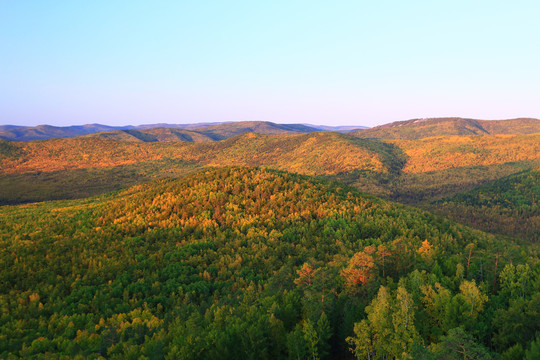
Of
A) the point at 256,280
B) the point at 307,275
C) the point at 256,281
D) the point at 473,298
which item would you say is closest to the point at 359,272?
the point at 307,275

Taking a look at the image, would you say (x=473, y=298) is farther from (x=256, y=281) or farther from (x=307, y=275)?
(x=256, y=281)

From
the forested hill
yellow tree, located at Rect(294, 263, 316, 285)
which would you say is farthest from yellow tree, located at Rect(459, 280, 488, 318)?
yellow tree, located at Rect(294, 263, 316, 285)

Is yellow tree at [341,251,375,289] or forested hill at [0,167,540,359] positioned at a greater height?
yellow tree at [341,251,375,289]

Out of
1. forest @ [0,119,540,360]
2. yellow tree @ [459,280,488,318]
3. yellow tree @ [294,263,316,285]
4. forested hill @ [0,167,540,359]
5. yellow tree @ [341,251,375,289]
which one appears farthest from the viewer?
yellow tree @ [341,251,375,289]

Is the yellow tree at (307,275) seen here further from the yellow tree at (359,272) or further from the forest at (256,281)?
the yellow tree at (359,272)

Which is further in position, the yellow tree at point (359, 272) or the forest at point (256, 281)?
the yellow tree at point (359, 272)

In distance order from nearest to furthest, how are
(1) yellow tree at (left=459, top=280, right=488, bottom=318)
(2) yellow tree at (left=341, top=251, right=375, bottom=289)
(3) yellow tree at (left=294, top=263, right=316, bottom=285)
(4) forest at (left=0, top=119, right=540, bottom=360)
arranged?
(4) forest at (left=0, top=119, right=540, bottom=360), (1) yellow tree at (left=459, top=280, right=488, bottom=318), (3) yellow tree at (left=294, top=263, right=316, bottom=285), (2) yellow tree at (left=341, top=251, right=375, bottom=289)

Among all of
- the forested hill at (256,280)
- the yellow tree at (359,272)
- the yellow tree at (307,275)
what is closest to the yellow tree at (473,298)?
the forested hill at (256,280)

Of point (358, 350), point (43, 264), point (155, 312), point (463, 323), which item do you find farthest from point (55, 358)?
point (463, 323)

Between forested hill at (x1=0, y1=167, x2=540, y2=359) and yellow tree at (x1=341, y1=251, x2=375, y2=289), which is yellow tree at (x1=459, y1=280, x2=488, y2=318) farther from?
yellow tree at (x1=341, y1=251, x2=375, y2=289)
